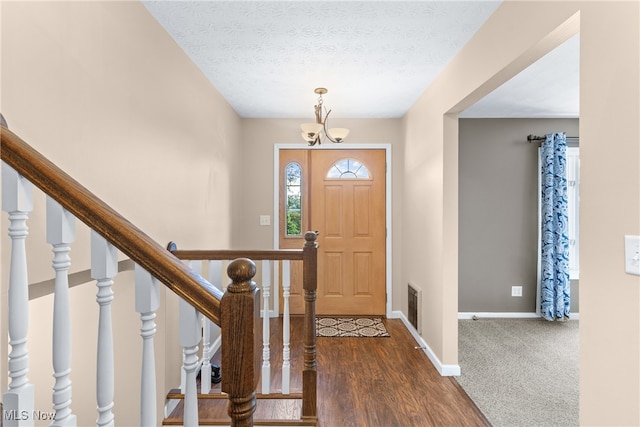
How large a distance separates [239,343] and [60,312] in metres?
0.46

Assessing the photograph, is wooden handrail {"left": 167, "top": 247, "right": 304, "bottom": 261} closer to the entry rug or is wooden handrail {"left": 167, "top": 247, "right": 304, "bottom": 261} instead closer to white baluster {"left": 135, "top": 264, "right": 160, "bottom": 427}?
white baluster {"left": 135, "top": 264, "right": 160, "bottom": 427}

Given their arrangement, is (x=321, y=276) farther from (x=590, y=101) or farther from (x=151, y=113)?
(x=590, y=101)

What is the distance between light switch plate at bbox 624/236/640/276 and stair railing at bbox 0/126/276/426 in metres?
1.19

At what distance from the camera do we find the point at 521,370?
279 centimetres

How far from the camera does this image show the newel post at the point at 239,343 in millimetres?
777

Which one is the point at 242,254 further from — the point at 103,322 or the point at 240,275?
the point at 240,275

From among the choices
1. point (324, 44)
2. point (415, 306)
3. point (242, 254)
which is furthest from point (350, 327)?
point (324, 44)

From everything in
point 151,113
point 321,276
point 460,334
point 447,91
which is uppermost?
point 447,91

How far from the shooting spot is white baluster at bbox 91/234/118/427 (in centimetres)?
84

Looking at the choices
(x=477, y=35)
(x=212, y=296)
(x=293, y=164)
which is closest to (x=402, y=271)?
(x=293, y=164)

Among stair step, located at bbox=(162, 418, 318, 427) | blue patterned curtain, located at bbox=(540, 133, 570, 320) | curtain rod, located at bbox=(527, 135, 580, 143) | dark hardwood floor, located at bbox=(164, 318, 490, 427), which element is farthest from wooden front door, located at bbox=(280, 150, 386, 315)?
stair step, located at bbox=(162, 418, 318, 427)

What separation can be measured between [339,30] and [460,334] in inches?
125

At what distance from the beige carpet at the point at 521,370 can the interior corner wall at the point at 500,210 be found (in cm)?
40

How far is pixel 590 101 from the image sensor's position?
1281 mm
